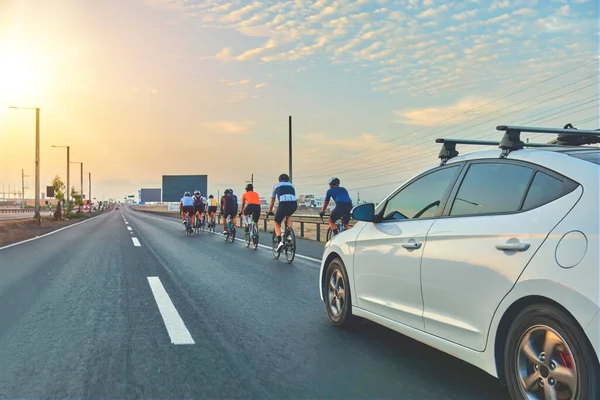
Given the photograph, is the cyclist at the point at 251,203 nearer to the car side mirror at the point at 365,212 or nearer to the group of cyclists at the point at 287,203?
the group of cyclists at the point at 287,203

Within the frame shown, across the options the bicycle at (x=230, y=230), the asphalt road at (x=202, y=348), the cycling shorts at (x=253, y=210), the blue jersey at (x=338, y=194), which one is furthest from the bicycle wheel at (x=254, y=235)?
the asphalt road at (x=202, y=348)

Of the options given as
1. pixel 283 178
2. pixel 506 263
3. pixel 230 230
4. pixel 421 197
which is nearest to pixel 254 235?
pixel 230 230

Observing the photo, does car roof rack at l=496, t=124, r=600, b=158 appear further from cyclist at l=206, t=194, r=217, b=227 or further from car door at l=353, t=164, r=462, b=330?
cyclist at l=206, t=194, r=217, b=227

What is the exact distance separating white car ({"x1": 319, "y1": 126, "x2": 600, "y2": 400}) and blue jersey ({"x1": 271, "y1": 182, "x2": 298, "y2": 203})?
725 centimetres

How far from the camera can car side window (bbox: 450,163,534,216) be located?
10.5 feet

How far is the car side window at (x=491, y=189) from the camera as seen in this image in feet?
10.5

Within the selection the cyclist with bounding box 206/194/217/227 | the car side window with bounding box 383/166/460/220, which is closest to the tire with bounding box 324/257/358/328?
the car side window with bounding box 383/166/460/220

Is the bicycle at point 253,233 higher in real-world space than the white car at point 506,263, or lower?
lower

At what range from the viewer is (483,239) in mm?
3186

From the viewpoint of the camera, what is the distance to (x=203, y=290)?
299 inches

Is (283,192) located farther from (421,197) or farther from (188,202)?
(188,202)

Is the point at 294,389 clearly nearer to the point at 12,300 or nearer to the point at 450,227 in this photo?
the point at 450,227

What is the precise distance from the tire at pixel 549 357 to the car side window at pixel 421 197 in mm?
1277

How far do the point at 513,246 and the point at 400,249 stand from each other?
A: 3.90 ft
